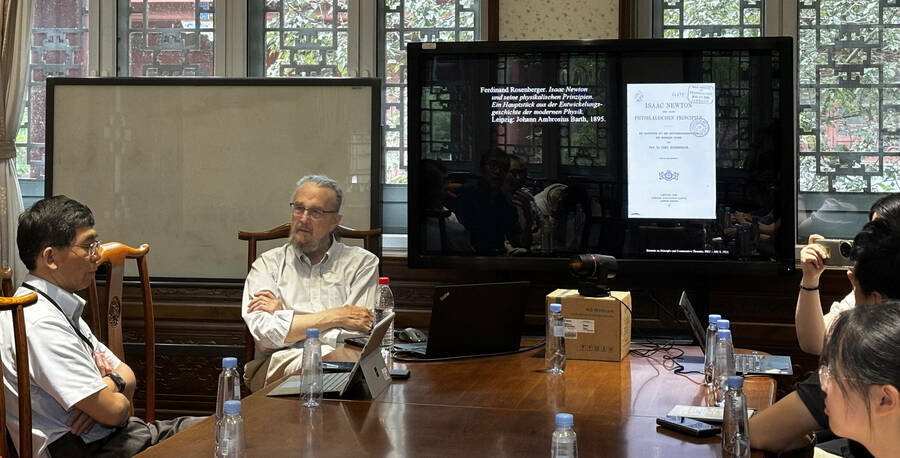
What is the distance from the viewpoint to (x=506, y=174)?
173 inches

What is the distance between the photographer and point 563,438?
1.71 meters

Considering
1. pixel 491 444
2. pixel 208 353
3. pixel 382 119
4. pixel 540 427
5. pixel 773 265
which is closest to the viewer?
pixel 491 444

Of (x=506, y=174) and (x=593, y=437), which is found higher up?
(x=506, y=174)

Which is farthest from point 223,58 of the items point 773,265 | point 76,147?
point 773,265

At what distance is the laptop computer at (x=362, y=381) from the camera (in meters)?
2.48

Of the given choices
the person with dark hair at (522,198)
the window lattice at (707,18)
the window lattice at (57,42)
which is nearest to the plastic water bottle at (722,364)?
the person with dark hair at (522,198)

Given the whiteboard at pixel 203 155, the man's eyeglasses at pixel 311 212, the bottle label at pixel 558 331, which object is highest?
the whiteboard at pixel 203 155

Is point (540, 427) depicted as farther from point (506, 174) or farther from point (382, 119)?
point (382, 119)

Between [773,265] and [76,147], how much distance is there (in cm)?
321

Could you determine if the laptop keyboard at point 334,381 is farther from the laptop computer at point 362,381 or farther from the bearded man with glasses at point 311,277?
the bearded man with glasses at point 311,277

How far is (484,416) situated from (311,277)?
70.2 inches

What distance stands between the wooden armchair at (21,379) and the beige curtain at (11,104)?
8.20 ft

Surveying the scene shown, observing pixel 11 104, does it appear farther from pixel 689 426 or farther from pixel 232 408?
pixel 689 426

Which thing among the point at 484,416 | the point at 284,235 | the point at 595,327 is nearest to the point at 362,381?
the point at 484,416
